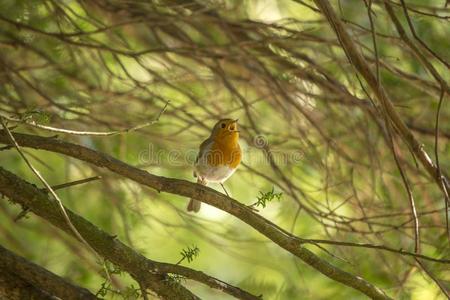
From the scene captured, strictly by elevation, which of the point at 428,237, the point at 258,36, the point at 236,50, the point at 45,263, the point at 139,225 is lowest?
the point at 45,263

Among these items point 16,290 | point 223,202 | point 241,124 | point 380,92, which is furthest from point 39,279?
point 241,124

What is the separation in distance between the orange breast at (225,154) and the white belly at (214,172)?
3 cm

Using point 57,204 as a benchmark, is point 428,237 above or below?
above

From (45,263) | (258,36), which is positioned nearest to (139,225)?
(45,263)

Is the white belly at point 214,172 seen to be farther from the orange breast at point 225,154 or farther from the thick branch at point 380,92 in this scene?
the thick branch at point 380,92

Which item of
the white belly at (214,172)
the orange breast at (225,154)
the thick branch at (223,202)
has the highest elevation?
the orange breast at (225,154)

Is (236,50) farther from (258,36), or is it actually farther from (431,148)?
(431,148)

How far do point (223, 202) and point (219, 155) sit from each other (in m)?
2.02

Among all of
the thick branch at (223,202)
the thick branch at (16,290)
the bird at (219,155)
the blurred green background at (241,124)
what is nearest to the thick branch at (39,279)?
the thick branch at (16,290)

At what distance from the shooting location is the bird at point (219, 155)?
4620mm

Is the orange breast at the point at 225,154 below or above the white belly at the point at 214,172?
above

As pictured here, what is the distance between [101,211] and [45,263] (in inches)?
20.4

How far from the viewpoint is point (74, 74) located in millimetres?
4609

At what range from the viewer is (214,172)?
15.9 ft
